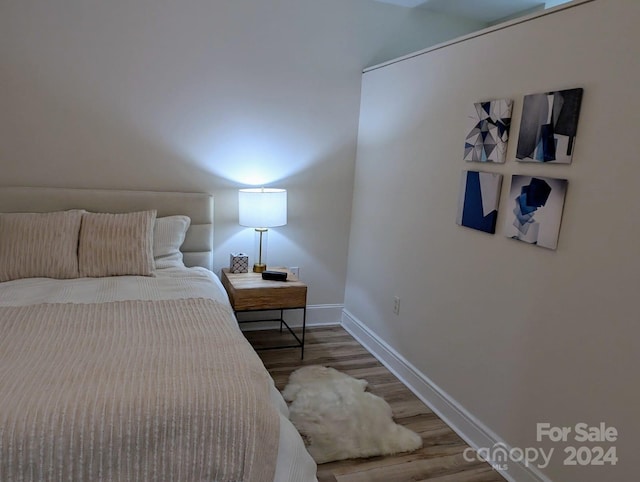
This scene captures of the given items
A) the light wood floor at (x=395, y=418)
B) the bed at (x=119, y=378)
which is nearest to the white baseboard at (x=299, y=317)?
the light wood floor at (x=395, y=418)

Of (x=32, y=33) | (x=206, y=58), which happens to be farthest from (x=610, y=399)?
(x=32, y=33)

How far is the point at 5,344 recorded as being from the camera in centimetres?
164

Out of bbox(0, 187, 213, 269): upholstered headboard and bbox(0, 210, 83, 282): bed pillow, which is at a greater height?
bbox(0, 187, 213, 269): upholstered headboard

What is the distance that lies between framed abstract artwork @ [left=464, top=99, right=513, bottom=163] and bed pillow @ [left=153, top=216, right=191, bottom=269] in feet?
6.32

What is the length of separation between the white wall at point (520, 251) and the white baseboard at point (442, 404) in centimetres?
3

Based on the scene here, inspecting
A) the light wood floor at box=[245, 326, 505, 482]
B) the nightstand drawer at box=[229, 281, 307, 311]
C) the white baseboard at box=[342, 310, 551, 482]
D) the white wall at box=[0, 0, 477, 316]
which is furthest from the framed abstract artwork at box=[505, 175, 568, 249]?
the white wall at box=[0, 0, 477, 316]

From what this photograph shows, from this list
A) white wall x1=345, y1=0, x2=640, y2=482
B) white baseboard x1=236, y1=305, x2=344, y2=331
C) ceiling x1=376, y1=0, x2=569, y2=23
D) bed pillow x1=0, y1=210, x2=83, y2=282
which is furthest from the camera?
white baseboard x1=236, y1=305, x2=344, y2=331

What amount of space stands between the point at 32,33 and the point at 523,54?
2846mm

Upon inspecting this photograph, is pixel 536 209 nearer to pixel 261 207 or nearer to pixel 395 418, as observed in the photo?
pixel 395 418

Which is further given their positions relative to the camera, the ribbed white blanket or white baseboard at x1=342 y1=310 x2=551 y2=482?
white baseboard at x1=342 y1=310 x2=551 y2=482

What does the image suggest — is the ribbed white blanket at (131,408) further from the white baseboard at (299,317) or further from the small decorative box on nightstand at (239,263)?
the white baseboard at (299,317)

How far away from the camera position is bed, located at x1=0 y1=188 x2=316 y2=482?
4.24ft

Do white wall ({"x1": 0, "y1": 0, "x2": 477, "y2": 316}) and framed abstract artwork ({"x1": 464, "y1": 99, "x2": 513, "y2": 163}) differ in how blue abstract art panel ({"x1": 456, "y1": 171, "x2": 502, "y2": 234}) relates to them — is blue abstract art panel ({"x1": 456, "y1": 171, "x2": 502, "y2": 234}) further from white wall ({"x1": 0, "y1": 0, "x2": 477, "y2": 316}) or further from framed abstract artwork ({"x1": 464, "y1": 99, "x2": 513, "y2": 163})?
white wall ({"x1": 0, "y1": 0, "x2": 477, "y2": 316})

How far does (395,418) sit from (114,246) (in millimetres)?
1972
